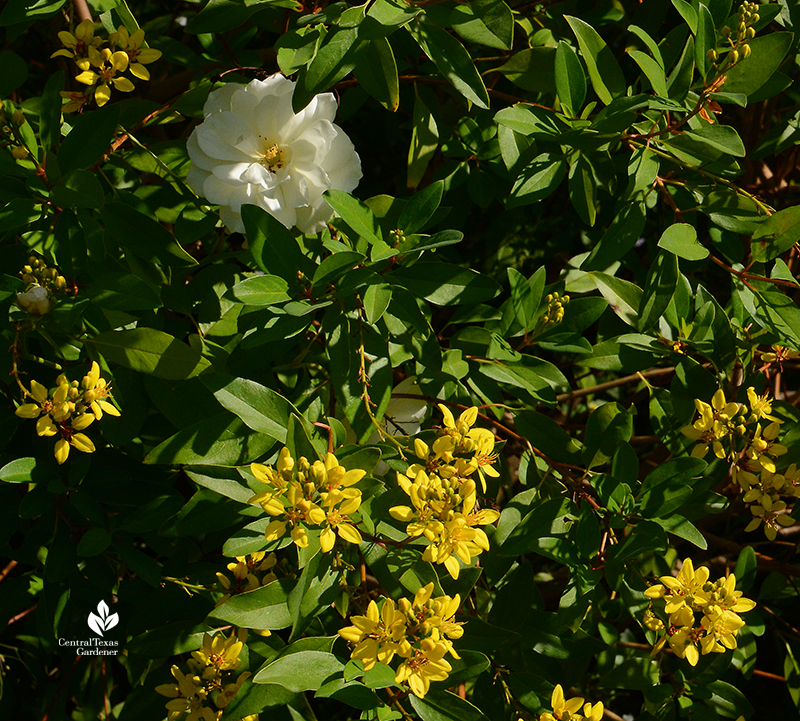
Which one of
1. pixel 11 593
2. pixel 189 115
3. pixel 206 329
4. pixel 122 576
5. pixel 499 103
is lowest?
pixel 122 576

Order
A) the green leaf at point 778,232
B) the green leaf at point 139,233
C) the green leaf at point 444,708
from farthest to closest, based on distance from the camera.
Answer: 1. the green leaf at point 778,232
2. the green leaf at point 139,233
3. the green leaf at point 444,708

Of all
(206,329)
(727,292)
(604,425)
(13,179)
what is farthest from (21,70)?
(727,292)

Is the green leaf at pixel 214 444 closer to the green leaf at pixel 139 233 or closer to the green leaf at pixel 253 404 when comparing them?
the green leaf at pixel 253 404

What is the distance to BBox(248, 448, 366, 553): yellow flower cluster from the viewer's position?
0.87m

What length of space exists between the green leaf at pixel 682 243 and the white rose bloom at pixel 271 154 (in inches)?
19.9

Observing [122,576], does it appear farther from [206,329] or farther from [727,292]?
[727,292]

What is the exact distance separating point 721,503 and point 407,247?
0.72 meters

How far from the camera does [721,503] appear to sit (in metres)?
1.24

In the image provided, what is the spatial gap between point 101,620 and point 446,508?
82cm

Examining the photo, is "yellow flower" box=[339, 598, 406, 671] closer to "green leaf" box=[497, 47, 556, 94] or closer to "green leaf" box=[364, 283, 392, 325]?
"green leaf" box=[364, 283, 392, 325]

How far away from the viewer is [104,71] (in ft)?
3.82

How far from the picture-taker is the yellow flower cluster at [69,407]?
1.00 m

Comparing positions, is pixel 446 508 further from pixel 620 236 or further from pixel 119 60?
→ pixel 119 60

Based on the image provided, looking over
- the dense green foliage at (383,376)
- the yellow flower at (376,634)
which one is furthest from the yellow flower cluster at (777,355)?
the yellow flower at (376,634)
